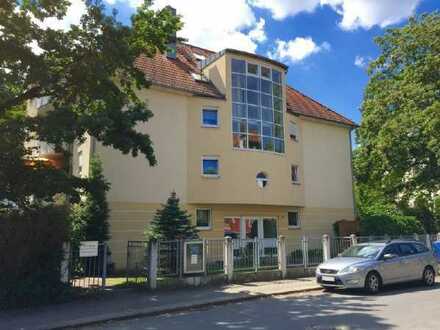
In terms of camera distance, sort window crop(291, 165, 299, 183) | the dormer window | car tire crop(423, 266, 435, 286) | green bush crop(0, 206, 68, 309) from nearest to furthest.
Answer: green bush crop(0, 206, 68, 309) < car tire crop(423, 266, 435, 286) < window crop(291, 165, 299, 183) < the dormer window

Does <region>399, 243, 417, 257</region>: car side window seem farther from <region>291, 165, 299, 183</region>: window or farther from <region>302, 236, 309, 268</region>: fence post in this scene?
<region>291, 165, 299, 183</region>: window

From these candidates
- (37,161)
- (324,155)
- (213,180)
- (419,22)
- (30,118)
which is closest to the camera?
(30,118)

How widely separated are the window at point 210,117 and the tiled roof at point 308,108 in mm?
4799

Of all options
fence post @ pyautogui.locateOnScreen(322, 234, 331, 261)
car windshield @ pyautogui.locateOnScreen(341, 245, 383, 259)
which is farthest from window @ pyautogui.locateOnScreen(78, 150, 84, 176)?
car windshield @ pyautogui.locateOnScreen(341, 245, 383, 259)

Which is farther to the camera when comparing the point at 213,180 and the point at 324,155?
the point at 324,155

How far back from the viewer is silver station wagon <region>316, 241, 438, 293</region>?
43.5ft

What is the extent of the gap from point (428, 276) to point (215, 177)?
1053cm

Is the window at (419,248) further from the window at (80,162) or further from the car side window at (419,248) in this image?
the window at (80,162)

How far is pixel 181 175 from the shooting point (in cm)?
2159

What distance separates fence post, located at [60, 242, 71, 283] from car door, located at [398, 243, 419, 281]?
9.93 m

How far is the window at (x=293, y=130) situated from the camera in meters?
25.8

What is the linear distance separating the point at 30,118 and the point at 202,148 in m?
10.8

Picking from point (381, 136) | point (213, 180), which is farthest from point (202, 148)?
point (381, 136)

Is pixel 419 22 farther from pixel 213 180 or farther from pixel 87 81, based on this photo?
pixel 87 81
